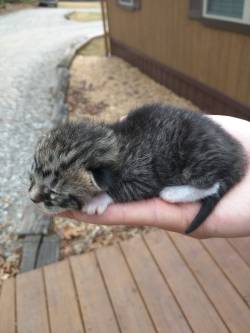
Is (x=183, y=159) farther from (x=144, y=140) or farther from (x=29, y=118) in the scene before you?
(x=29, y=118)

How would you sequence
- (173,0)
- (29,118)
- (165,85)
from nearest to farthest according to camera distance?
(29,118)
(173,0)
(165,85)

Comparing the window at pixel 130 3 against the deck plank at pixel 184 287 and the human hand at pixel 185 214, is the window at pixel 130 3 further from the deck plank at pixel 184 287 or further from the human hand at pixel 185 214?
the human hand at pixel 185 214

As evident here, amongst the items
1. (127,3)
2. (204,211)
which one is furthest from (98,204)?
(127,3)

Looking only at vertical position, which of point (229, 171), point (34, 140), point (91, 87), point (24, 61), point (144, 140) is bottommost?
point (91, 87)

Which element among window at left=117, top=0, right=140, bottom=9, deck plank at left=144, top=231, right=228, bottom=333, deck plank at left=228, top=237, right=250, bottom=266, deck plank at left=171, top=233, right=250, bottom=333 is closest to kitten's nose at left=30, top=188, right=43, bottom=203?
deck plank at left=144, top=231, right=228, bottom=333

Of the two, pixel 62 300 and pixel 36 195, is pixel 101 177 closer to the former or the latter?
pixel 36 195

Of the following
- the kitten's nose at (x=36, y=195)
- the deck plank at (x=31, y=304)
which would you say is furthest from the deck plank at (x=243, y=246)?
the kitten's nose at (x=36, y=195)

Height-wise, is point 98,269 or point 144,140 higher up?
point 144,140

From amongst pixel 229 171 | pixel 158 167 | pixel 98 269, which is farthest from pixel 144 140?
pixel 98 269
